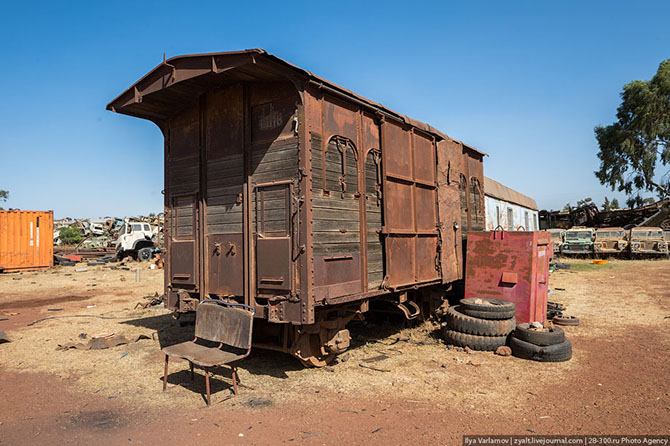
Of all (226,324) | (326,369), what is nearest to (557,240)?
(326,369)

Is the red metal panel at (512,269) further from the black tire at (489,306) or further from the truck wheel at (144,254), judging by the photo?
the truck wheel at (144,254)

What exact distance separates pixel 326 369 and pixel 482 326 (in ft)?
8.71

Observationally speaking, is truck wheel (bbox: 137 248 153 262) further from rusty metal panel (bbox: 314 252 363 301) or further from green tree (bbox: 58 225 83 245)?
rusty metal panel (bbox: 314 252 363 301)

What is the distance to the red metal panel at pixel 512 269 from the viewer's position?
7.41m

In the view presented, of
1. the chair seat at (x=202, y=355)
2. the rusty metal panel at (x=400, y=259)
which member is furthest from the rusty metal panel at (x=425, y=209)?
the chair seat at (x=202, y=355)

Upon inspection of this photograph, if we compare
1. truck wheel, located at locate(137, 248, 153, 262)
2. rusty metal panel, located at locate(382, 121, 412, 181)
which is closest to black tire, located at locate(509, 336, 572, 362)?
rusty metal panel, located at locate(382, 121, 412, 181)

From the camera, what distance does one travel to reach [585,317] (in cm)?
888

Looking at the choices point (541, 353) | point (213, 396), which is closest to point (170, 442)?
point (213, 396)

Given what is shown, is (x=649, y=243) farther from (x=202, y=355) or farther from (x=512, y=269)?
(x=202, y=355)

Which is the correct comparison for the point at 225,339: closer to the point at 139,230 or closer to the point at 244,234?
the point at 244,234

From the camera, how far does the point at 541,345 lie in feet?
19.9

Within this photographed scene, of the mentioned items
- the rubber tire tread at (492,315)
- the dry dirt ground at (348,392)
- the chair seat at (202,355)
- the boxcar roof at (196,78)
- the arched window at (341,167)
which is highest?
the boxcar roof at (196,78)

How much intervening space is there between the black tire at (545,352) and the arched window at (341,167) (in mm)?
3380

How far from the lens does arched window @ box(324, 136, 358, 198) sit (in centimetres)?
568
